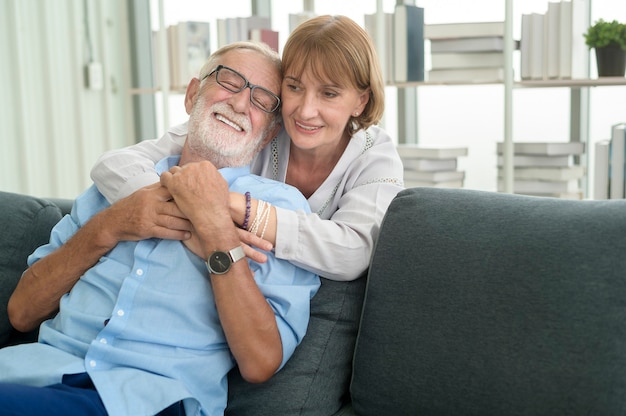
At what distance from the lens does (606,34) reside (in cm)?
288

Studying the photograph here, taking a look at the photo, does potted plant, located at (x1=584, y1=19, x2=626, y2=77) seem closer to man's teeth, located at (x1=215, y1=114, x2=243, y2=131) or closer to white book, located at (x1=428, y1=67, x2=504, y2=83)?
white book, located at (x1=428, y1=67, x2=504, y2=83)

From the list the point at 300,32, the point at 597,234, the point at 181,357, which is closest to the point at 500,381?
the point at 597,234

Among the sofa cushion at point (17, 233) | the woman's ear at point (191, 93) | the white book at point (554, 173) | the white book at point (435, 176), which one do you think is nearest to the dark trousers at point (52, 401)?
the sofa cushion at point (17, 233)

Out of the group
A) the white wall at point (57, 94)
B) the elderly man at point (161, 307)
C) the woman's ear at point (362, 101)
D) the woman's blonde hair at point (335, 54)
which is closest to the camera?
the elderly man at point (161, 307)

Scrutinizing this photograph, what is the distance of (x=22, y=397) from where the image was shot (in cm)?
141

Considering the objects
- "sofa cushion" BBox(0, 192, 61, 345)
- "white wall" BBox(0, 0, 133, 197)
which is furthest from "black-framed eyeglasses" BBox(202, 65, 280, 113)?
"white wall" BBox(0, 0, 133, 197)

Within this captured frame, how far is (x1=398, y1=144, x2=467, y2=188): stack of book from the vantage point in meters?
3.21

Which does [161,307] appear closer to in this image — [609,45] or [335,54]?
[335,54]

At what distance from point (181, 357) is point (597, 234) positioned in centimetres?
85

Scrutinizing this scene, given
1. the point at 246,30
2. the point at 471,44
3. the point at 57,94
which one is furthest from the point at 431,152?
the point at 57,94

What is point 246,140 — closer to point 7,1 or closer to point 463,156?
point 463,156

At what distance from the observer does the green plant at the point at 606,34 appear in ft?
9.37

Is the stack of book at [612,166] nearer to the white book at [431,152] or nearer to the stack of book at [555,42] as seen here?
the stack of book at [555,42]

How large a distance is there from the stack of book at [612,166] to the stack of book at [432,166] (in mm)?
561
